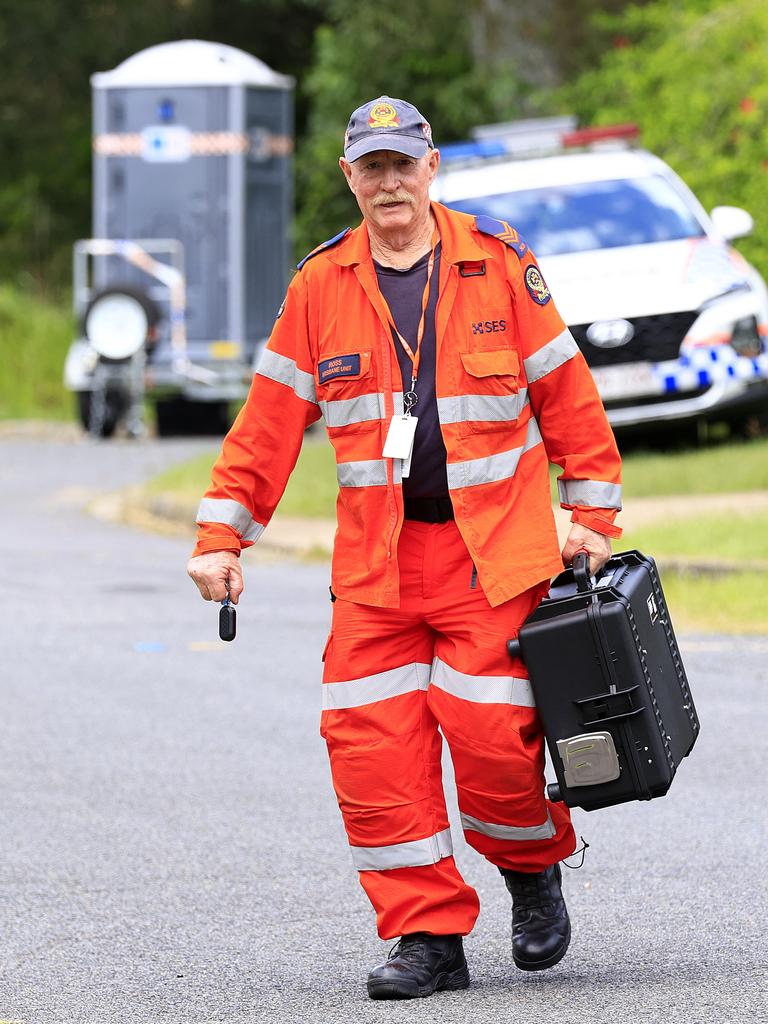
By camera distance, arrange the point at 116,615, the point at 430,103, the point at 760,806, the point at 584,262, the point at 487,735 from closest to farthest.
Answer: the point at 487,735 → the point at 760,806 → the point at 116,615 → the point at 584,262 → the point at 430,103

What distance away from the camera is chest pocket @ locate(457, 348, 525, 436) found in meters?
4.62

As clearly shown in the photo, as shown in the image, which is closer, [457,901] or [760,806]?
[457,901]

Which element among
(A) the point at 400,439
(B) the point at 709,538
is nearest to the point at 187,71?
(B) the point at 709,538

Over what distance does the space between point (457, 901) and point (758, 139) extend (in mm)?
14986

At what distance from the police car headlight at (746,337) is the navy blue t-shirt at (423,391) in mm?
9495

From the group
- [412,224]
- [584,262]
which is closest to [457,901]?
[412,224]

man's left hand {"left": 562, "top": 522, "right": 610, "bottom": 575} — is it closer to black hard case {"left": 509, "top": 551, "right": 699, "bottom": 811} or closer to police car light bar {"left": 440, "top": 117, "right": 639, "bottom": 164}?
black hard case {"left": 509, "top": 551, "right": 699, "bottom": 811}

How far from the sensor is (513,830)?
4.66 metres

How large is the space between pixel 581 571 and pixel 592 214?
10254 millimetres

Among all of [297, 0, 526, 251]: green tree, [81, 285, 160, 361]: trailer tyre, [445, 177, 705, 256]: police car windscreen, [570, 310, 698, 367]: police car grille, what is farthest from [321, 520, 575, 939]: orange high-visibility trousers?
[297, 0, 526, 251]: green tree

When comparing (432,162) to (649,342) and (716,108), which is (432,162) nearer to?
(649,342)

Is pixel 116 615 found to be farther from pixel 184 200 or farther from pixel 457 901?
pixel 184 200

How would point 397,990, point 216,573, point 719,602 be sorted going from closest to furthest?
point 397,990
point 216,573
point 719,602

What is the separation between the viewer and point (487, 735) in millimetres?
4582
